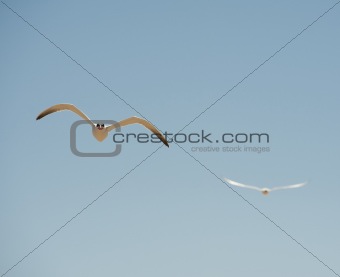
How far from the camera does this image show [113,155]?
28.0 meters

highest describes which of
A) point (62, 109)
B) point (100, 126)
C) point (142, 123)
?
point (62, 109)

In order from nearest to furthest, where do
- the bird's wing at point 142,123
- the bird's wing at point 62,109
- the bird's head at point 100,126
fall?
the bird's head at point 100,126 → the bird's wing at point 62,109 → the bird's wing at point 142,123

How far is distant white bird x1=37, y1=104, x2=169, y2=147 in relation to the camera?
1020 inches

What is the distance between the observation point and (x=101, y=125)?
85.0ft

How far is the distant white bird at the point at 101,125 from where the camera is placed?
85.0 ft

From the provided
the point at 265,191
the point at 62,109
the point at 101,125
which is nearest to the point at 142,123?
the point at 101,125

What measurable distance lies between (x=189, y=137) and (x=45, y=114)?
7.30 metres

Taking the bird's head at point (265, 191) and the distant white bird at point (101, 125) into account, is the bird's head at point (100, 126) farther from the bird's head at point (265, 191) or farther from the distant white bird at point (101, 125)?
the bird's head at point (265, 191)

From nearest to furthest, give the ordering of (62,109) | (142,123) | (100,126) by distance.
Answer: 1. (100,126)
2. (62,109)
3. (142,123)

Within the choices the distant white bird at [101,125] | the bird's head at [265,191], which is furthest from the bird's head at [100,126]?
the bird's head at [265,191]

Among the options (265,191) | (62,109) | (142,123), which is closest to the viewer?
(265,191)

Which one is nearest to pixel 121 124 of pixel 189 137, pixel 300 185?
pixel 189 137

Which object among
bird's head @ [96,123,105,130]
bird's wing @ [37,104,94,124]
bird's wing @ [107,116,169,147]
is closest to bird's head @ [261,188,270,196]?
bird's wing @ [107,116,169,147]

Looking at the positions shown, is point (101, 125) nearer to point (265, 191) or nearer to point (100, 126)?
point (100, 126)
